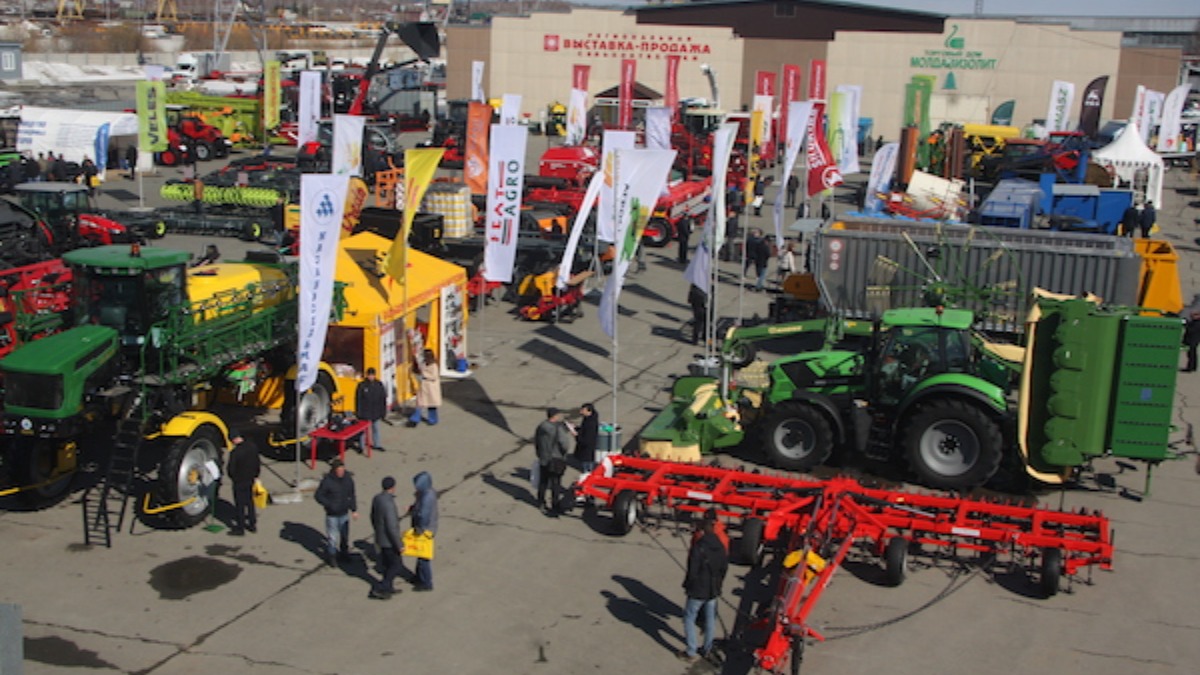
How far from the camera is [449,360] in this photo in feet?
58.7

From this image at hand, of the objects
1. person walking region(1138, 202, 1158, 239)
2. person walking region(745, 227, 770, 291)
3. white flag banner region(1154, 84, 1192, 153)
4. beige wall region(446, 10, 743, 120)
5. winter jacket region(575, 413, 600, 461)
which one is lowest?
winter jacket region(575, 413, 600, 461)

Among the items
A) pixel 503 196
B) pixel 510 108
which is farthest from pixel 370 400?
pixel 510 108

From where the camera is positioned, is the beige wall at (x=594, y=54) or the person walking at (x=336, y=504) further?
the beige wall at (x=594, y=54)

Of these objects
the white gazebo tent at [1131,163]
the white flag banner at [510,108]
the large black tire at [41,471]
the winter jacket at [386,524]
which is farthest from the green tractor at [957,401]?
the white gazebo tent at [1131,163]

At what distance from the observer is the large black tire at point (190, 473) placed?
11.9m

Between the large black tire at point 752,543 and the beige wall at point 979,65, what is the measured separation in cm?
4275

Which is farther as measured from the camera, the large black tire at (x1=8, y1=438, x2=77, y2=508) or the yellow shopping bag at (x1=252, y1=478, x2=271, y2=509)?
the yellow shopping bag at (x1=252, y1=478, x2=271, y2=509)

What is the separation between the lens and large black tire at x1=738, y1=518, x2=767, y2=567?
11.3 metres

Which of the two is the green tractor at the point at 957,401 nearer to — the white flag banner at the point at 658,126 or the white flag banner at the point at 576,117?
the white flag banner at the point at 658,126

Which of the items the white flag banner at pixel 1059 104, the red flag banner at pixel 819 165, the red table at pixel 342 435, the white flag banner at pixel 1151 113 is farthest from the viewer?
the white flag banner at pixel 1059 104

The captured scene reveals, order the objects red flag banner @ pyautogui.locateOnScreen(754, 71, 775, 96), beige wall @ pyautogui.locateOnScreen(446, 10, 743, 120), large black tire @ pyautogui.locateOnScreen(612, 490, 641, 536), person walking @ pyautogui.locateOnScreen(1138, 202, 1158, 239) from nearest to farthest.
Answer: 1. large black tire @ pyautogui.locateOnScreen(612, 490, 641, 536)
2. person walking @ pyautogui.locateOnScreen(1138, 202, 1158, 239)
3. red flag banner @ pyautogui.locateOnScreen(754, 71, 775, 96)
4. beige wall @ pyautogui.locateOnScreen(446, 10, 743, 120)

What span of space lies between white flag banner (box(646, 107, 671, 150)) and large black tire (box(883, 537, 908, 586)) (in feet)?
55.3

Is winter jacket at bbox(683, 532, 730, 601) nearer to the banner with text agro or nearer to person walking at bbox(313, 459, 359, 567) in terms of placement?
person walking at bbox(313, 459, 359, 567)

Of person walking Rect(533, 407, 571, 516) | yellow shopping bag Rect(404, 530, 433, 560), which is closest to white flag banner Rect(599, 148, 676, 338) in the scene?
person walking Rect(533, 407, 571, 516)
